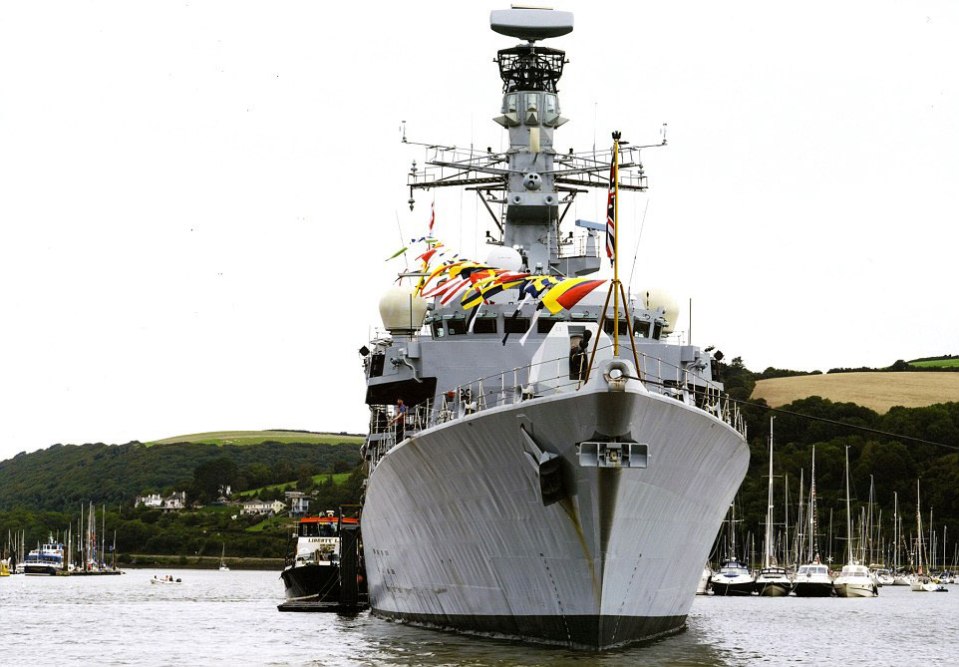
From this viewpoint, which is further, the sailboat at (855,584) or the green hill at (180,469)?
the green hill at (180,469)

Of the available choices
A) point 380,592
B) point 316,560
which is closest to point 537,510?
point 380,592

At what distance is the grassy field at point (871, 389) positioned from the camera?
84.1 metres

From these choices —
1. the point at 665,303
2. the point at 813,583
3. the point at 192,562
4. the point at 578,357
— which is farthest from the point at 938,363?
the point at 578,357

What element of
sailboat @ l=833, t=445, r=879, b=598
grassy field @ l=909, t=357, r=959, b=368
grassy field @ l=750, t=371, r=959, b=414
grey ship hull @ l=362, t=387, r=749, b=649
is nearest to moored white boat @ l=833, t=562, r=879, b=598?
sailboat @ l=833, t=445, r=879, b=598

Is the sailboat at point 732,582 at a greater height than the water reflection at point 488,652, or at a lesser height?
lesser

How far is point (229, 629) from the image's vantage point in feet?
94.8

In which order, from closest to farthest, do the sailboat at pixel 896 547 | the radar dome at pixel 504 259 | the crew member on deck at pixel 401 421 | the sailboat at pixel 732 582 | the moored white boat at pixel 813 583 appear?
1. the crew member on deck at pixel 401 421
2. the radar dome at pixel 504 259
3. the moored white boat at pixel 813 583
4. the sailboat at pixel 732 582
5. the sailboat at pixel 896 547

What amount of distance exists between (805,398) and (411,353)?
60105 mm

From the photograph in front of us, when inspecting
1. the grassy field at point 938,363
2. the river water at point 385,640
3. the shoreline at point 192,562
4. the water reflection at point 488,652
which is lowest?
the shoreline at point 192,562

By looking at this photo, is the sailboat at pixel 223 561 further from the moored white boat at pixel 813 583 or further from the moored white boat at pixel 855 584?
the moored white boat at pixel 855 584

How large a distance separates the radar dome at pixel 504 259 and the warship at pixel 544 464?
47 mm

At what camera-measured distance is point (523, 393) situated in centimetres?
2000

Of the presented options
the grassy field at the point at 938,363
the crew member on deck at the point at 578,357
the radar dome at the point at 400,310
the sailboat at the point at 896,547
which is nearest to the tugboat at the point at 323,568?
the radar dome at the point at 400,310

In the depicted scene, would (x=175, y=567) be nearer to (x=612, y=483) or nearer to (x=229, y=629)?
(x=229, y=629)
